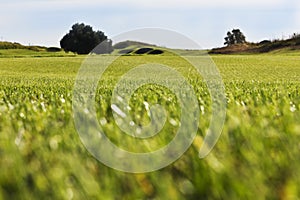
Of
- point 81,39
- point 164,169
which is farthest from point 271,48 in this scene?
point 164,169

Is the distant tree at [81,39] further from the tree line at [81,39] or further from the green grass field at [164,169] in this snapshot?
the green grass field at [164,169]

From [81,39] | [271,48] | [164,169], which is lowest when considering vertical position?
[271,48]

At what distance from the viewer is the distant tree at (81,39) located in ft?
257

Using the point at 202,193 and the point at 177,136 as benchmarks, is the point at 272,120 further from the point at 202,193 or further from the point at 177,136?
the point at 202,193

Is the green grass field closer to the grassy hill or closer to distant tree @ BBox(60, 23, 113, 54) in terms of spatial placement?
the grassy hill

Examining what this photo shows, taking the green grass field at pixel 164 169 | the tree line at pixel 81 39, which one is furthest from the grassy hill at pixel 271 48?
the green grass field at pixel 164 169

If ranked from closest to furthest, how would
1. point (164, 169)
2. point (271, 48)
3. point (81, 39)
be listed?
point (164, 169), point (271, 48), point (81, 39)

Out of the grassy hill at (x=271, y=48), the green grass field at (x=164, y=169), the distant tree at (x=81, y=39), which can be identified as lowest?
the grassy hill at (x=271, y=48)

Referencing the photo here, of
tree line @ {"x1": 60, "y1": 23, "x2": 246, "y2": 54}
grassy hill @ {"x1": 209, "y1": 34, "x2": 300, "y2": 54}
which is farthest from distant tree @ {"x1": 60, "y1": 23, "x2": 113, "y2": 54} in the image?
grassy hill @ {"x1": 209, "y1": 34, "x2": 300, "y2": 54}

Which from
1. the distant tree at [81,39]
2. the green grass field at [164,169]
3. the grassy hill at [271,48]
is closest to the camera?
the green grass field at [164,169]

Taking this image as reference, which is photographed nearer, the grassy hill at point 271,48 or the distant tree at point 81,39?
→ the grassy hill at point 271,48

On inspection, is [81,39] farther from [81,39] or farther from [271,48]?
[271,48]

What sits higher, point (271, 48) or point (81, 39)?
point (81, 39)

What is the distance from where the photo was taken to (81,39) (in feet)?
260
